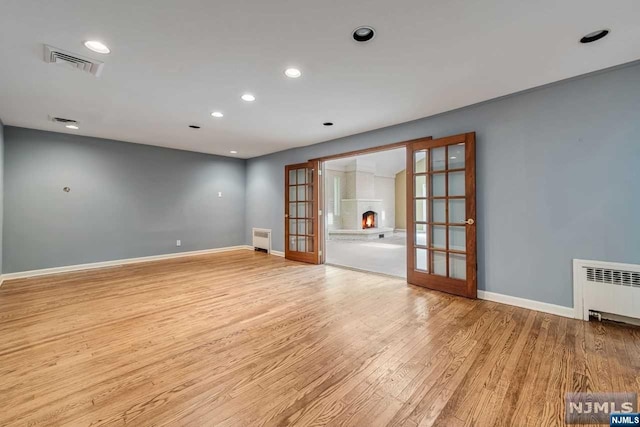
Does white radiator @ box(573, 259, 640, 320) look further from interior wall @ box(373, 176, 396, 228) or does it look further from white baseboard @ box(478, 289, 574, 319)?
interior wall @ box(373, 176, 396, 228)

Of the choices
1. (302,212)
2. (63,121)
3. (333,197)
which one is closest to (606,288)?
(302,212)

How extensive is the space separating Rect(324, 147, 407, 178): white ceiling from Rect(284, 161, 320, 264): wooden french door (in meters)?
4.06

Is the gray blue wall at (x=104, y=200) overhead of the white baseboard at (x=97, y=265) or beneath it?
overhead

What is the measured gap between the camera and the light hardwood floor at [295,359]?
1507 mm

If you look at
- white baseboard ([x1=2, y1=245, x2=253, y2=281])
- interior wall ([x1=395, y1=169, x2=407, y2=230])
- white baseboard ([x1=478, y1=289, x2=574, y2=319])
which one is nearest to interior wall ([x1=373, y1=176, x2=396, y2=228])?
interior wall ([x1=395, y1=169, x2=407, y2=230])

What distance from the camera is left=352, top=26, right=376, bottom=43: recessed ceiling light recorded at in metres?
1.99

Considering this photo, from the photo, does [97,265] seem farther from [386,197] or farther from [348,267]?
[386,197]

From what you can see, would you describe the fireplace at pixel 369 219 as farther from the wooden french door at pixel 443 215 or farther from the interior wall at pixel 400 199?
the wooden french door at pixel 443 215

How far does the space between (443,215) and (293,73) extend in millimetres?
2680

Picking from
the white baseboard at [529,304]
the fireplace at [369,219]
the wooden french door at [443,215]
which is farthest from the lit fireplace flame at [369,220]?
the white baseboard at [529,304]

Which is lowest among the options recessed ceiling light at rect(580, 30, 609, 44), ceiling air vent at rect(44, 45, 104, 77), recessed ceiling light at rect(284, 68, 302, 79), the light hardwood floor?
the light hardwood floor

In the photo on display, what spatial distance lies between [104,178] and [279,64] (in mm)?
4865

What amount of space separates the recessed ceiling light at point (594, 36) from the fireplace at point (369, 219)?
8.48 meters

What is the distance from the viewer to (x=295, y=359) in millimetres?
2021
